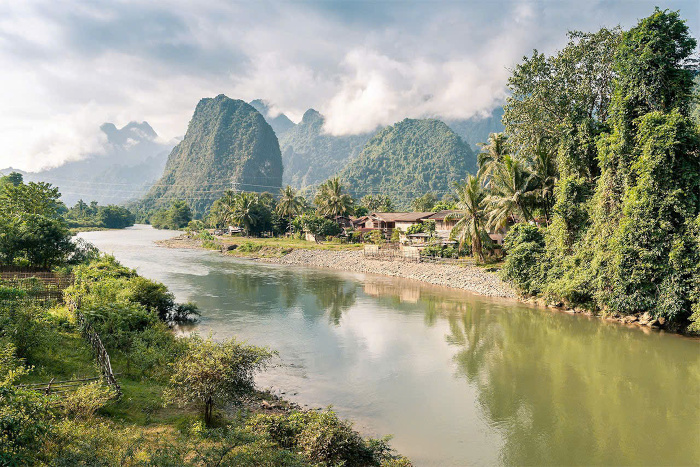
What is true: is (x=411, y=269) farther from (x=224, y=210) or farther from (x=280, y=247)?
(x=224, y=210)

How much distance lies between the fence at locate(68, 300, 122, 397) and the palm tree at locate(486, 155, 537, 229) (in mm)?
28597

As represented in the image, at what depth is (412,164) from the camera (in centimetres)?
16888

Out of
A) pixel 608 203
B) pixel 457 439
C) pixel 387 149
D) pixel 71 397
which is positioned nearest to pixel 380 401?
pixel 457 439

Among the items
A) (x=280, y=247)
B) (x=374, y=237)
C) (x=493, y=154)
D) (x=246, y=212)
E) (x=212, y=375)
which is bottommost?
(x=212, y=375)

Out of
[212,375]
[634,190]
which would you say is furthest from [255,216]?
[212,375]

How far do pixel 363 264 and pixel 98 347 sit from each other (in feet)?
112

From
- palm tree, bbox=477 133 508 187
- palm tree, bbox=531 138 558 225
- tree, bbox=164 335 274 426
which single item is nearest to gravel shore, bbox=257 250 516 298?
palm tree, bbox=531 138 558 225

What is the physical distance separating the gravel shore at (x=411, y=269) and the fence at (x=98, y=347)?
2536 centimetres

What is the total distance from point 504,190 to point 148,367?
2859 centimetres

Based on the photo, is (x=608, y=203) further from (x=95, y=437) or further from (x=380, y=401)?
(x=95, y=437)

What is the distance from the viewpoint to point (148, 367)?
41.7 feet

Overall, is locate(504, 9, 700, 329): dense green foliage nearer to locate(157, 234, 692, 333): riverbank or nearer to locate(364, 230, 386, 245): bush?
locate(157, 234, 692, 333): riverbank

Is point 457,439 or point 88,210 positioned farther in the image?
point 88,210

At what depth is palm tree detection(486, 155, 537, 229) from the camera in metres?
31.1
